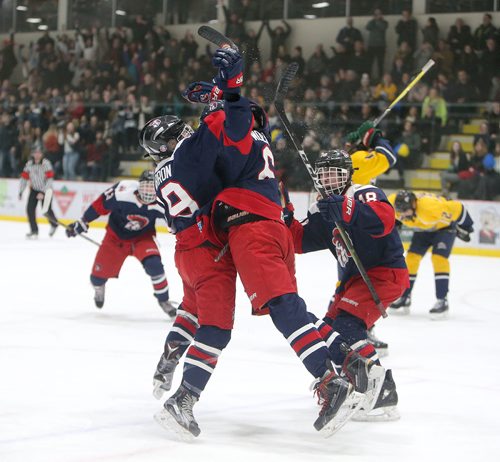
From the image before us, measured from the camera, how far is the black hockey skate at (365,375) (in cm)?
326

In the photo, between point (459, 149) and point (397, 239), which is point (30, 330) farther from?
point (459, 149)

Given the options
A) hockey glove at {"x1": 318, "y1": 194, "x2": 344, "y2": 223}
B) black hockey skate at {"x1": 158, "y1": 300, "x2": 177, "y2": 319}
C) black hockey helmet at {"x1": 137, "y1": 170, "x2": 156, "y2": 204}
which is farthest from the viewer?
black hockey skate at {"x1": 158, "y1": 300, "x2": 177, "y2": 319}

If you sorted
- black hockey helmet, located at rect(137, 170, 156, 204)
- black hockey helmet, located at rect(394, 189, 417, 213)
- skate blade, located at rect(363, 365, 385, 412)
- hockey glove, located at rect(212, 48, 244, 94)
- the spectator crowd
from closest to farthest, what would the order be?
1. hockey glove, located at rect(212, 48, 244, 94)
2. skate blade, located at rect(363, 365, 385, 412)
3. black hockey helmet, located at rect(137, 170, 156, 204)
4. black hockey helmet, located at rect(394, 189, 417, 213)
5. the spectator crowd

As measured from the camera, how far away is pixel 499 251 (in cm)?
1063

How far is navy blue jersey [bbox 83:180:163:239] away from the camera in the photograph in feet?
19.6

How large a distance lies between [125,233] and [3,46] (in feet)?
45.4

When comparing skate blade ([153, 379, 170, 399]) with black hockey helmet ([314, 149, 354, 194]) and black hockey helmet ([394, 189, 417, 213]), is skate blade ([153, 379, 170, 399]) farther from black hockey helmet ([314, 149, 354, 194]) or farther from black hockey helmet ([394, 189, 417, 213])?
black hockey helmet ([394, 189, 417, 213])

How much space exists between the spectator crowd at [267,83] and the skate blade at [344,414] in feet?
24.7

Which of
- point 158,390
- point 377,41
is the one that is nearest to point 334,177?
point 158,390

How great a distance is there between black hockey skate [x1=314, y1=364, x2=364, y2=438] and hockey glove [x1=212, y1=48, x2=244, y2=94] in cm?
100

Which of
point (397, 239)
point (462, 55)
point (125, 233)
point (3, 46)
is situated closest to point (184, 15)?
point (3, 46)

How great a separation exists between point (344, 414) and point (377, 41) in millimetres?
11812

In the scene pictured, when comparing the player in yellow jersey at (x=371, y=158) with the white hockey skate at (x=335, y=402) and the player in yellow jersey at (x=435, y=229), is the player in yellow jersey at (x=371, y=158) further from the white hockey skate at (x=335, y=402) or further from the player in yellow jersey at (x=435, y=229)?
the white hockey skate at (x=335, y=402)

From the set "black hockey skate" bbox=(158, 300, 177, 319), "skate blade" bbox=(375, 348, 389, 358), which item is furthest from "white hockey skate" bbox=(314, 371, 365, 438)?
"black hockey skate" bbox=(158, 300, 177, 319)
